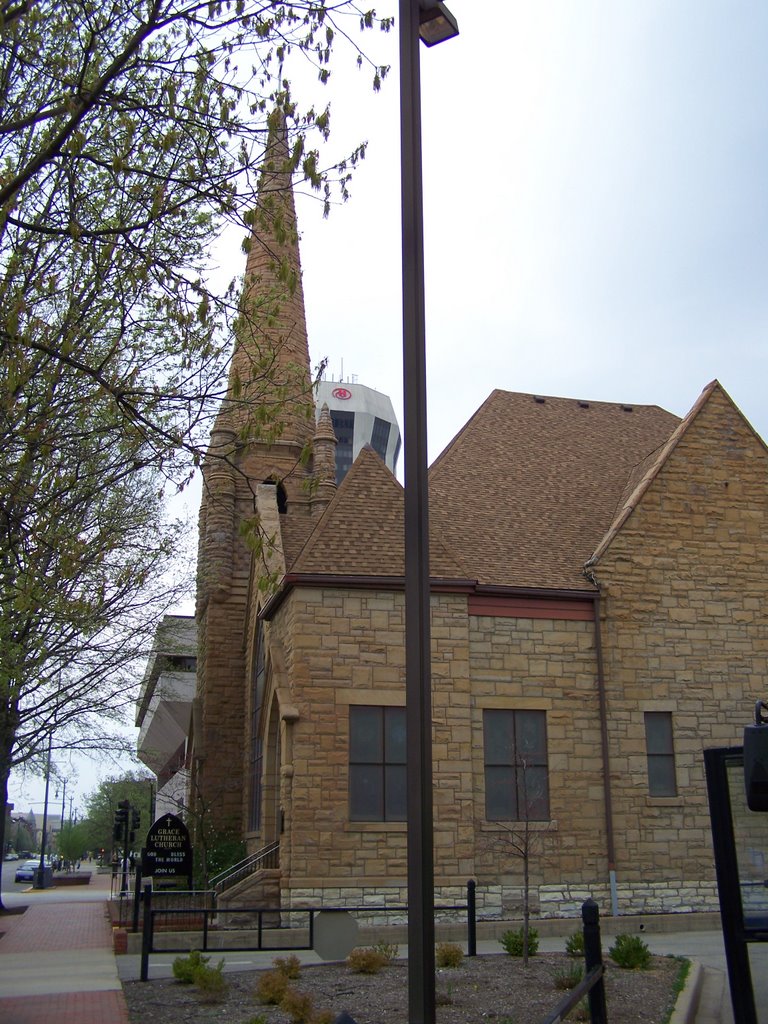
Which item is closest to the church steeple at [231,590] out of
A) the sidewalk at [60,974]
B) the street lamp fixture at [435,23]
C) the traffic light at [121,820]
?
the sidewalk at [60,974]

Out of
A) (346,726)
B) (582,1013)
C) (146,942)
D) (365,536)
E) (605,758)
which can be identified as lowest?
(582,1013)

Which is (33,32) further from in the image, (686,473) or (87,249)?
(686,473)

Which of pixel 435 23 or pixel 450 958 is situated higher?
pixel 435 23

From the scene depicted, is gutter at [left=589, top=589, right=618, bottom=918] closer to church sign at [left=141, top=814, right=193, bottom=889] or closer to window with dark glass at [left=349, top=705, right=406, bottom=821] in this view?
window with dark glass at [left=349, top=705, right=406, bottom=821]

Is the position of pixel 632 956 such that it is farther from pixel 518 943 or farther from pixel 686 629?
pixel 686 629

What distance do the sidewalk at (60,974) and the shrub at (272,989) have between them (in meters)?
1.42

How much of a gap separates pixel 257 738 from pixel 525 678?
712cm

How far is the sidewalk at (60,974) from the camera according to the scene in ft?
35.7

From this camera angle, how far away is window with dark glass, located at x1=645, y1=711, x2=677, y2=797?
2005 cm

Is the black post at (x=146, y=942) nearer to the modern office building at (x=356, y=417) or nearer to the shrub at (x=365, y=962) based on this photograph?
the shrub at (x=365, y=962)

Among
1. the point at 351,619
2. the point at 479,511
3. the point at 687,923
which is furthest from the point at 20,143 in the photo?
the point at 687,923

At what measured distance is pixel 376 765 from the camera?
18688 millimetres

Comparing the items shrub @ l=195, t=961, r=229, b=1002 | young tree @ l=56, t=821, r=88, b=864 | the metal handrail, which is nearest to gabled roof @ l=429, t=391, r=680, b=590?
the metal handrail

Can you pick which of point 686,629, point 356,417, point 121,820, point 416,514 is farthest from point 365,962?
point 356,417
